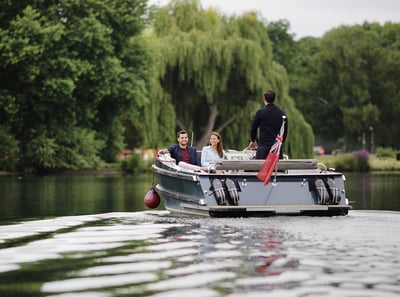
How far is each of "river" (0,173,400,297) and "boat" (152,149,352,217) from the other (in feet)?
0.94

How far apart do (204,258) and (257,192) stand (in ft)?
19.1

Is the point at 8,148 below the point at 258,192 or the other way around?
the other way around

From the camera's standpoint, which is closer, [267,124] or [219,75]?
[267,124]

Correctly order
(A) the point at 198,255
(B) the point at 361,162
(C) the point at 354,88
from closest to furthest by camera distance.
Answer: (A) the point at 198,255
(B) the point at 361,162
(C) the point at 354,88

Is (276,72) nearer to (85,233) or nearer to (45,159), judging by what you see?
(45,159)

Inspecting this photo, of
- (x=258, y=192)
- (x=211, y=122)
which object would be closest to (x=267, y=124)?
(x=258, y=192)

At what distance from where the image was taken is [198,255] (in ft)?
36.9

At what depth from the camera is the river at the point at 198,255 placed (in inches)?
357

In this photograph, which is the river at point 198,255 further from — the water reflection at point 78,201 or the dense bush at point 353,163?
the dense bush at point 353,163

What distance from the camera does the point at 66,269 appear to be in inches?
405

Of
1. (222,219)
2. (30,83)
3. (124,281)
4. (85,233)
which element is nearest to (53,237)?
(85,233)

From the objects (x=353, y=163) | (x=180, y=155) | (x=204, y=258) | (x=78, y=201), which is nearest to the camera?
(x=204, y=258)

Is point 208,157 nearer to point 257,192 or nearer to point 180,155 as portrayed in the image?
point 180,155

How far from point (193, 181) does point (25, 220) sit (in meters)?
2.76
